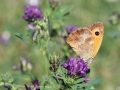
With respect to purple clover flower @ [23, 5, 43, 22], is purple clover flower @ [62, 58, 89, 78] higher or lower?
lower

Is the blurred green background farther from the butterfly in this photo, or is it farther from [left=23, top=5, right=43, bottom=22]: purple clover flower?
the butterfly

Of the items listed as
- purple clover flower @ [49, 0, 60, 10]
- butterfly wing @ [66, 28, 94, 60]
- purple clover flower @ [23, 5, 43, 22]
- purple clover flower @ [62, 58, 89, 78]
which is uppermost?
purple clover flower @ [49, 0, 60, 10]

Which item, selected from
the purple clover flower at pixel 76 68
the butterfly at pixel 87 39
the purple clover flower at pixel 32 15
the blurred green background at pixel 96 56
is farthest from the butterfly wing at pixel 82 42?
the blurred green background at pixel 96 56

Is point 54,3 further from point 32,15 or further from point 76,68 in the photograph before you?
point 76,68

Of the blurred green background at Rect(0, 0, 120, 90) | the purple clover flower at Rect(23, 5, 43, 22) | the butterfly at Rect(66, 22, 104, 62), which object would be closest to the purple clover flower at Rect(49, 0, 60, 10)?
the purple clover flower at Rect(23, 5, 43, 22)

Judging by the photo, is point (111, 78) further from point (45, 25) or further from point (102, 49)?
point (45, 25)

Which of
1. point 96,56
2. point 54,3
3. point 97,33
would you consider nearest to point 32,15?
point 54,3
